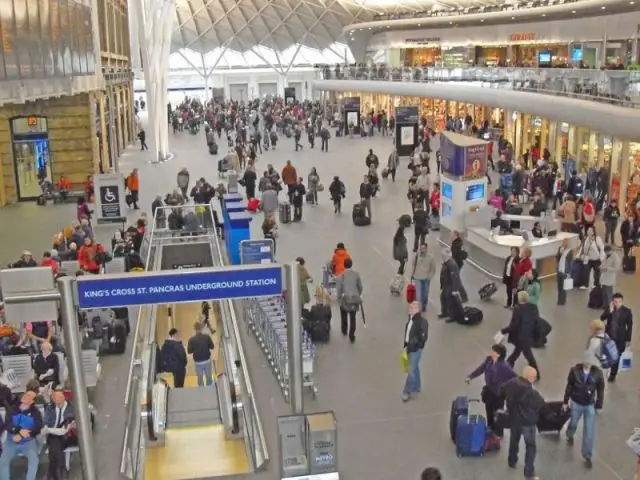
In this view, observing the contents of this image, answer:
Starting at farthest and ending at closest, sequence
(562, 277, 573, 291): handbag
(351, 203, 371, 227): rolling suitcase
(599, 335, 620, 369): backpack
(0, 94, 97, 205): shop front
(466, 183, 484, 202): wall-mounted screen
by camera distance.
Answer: (0, 94, 97, 205): shop front
(351, 203, 371, 227): rolling suitcase
(466, 183, 484, 202): wall-mounted screen
(562, 277, 573, 291): handbag
(599, 335, 620, 369): backpack

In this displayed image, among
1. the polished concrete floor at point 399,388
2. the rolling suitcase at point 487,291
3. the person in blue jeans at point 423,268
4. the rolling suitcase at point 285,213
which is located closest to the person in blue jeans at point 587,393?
the polished concrete floor at point 399,388

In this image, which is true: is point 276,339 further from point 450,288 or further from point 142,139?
point 142,139

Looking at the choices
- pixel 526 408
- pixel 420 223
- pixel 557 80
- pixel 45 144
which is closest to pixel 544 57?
pixel 557 80

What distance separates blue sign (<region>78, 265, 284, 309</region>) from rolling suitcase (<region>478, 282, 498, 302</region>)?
7.74m

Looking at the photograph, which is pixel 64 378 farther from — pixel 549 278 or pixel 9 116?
pixel 9 116

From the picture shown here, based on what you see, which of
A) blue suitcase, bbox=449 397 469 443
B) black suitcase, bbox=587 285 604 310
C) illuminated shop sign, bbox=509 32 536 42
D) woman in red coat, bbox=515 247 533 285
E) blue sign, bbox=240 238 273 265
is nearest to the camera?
blue suitcase, bbox=449 397 469 443

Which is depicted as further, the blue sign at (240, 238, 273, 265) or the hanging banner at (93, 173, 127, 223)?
the hanging banner at (93, 173, 127, 223)

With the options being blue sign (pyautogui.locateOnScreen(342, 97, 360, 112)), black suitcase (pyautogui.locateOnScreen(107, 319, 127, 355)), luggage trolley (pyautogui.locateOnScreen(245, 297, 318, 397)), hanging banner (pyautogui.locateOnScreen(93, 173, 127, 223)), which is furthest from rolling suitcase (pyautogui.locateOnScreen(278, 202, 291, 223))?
blue sign (pyautogui.locateOnScreen(342, 97, 360, 112))

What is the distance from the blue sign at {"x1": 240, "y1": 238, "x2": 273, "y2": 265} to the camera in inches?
618

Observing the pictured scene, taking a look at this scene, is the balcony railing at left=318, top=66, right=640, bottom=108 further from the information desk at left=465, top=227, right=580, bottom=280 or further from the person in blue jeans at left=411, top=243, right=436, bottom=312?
the person in blue jeans at left=411, top=243, right=436, bottom=312

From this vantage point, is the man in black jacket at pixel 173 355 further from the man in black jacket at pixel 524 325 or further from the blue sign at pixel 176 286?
the man in black jacket at pixel 524 325

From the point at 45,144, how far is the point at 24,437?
22.2m

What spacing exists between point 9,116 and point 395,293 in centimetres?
1807

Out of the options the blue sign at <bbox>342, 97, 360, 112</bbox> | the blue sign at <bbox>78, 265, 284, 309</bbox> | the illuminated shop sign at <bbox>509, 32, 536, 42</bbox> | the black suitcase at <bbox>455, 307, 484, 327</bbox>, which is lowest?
the black suitcase at <bbox>455, 307, 484, 327</bbox>
